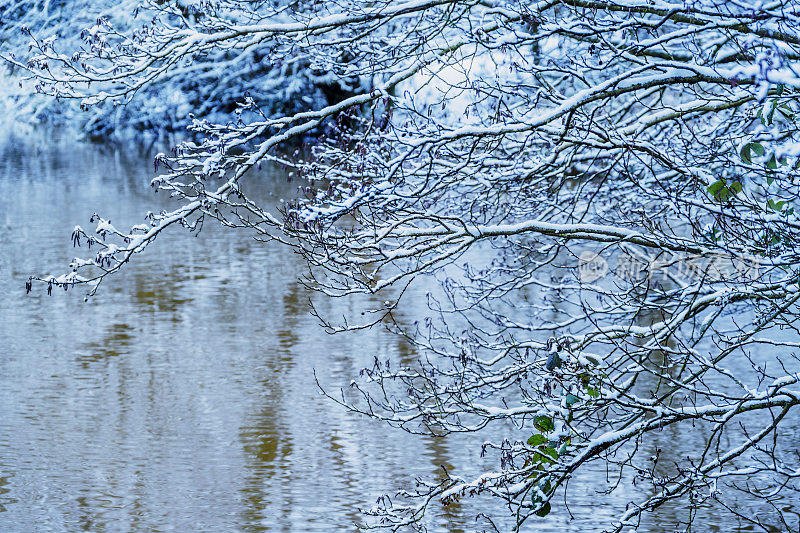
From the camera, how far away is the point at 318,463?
26.0ft

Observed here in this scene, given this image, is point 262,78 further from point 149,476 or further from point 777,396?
point 777,396

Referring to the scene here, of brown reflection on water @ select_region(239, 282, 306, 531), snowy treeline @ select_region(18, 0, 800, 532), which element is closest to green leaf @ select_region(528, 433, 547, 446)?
snowy treeline @ select_region(18, 0, 800, 532)

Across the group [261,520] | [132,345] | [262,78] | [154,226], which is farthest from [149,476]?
[262,78]

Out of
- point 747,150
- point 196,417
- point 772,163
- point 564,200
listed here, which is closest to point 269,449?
point 196,417

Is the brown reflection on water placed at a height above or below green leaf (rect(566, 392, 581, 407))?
below

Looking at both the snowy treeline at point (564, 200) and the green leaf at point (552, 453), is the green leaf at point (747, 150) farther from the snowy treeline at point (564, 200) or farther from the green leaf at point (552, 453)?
the green leaf at point (552, 453)

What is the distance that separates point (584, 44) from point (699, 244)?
2801 millimetres

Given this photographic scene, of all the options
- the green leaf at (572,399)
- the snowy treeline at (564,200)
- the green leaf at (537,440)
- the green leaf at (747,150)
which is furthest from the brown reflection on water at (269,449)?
the green leaf at (747,150)

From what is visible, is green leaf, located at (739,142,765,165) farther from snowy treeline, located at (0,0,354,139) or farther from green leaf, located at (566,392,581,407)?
snowy treeline, located at (0,0,354,139)

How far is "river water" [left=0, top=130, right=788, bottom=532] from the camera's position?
23.3ft

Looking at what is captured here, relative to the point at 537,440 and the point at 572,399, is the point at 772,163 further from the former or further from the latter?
the point at 537,440

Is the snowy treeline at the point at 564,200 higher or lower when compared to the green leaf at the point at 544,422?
higher

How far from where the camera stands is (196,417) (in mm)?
8914

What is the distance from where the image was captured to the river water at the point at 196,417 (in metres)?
7.09
